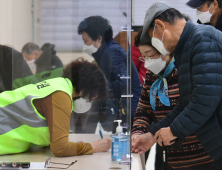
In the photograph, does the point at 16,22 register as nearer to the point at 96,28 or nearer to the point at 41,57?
the point at 41,57

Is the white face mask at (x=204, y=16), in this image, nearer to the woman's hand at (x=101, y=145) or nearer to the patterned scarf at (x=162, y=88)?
the patterned scarf at (x=162, y=88)

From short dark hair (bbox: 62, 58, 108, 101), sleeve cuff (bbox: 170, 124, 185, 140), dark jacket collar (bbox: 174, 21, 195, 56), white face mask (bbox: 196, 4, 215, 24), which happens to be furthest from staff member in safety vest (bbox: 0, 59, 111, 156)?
white face mask (bbox: 196, 4, 215, 24)

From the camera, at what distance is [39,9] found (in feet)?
3.88

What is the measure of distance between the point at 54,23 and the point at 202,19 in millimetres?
1281

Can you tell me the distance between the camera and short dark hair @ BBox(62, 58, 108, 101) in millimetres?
1207

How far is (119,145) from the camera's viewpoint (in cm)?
124

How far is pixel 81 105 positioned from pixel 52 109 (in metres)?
0.13

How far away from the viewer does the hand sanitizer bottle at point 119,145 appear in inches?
48.0

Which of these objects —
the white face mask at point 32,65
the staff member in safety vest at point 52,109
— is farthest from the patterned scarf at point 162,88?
the white face mask at point 32,65

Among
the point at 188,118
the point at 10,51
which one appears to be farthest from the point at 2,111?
the point at 188,118

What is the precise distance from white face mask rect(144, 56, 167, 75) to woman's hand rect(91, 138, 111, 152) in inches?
21.9

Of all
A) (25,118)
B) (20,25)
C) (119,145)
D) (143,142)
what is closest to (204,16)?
(143,142)

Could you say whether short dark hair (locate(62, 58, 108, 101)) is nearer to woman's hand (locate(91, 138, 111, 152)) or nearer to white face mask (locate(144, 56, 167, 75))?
woman's hand (locate(91, 138, 111, 152))

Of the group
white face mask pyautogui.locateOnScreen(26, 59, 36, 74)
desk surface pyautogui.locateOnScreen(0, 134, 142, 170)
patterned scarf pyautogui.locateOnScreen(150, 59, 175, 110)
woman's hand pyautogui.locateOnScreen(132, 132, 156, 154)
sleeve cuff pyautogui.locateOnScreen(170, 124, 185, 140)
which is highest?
white face mask pyautogui.locateOnScreen(26, 59, 36, 74)
